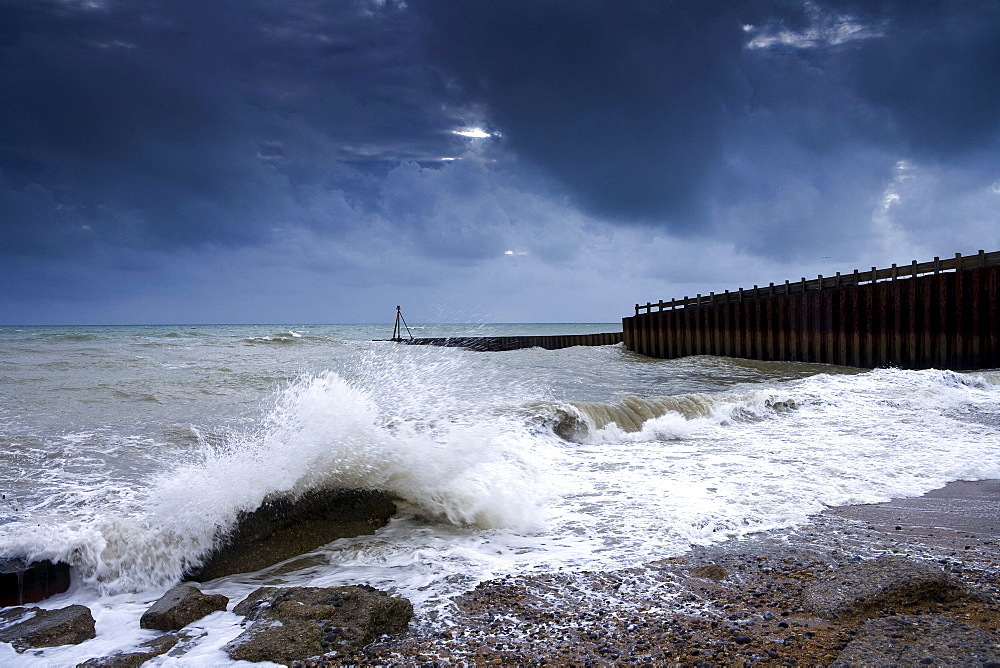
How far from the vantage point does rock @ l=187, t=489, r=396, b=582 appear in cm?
396

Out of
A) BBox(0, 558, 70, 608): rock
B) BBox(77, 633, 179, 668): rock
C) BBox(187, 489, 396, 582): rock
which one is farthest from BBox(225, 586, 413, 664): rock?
BBox(0, 558, 70, 608): rock

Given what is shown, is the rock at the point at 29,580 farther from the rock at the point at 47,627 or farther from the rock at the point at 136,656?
the rock at the point at 136,656

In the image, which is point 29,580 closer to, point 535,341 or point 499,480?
point 499,480

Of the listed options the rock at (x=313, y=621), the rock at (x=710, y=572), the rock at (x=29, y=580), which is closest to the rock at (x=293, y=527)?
the rock at (x=29, y=580)

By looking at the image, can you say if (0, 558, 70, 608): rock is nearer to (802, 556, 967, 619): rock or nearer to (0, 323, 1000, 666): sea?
(0, 323, 1000, 666): sea

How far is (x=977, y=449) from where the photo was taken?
684 cm

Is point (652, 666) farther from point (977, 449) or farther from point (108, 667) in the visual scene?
point (977, 449)

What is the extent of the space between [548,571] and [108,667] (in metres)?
2.19

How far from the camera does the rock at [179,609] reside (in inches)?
116

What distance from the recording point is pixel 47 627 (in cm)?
293

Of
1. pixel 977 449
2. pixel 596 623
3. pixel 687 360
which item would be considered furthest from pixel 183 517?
pixel 687 360

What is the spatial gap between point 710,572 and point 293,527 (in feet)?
9.56

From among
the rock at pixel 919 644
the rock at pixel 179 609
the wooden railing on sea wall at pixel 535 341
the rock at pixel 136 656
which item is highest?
the wooden railing on sea wall at pixel 535 341

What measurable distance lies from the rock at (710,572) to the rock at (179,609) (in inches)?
102
